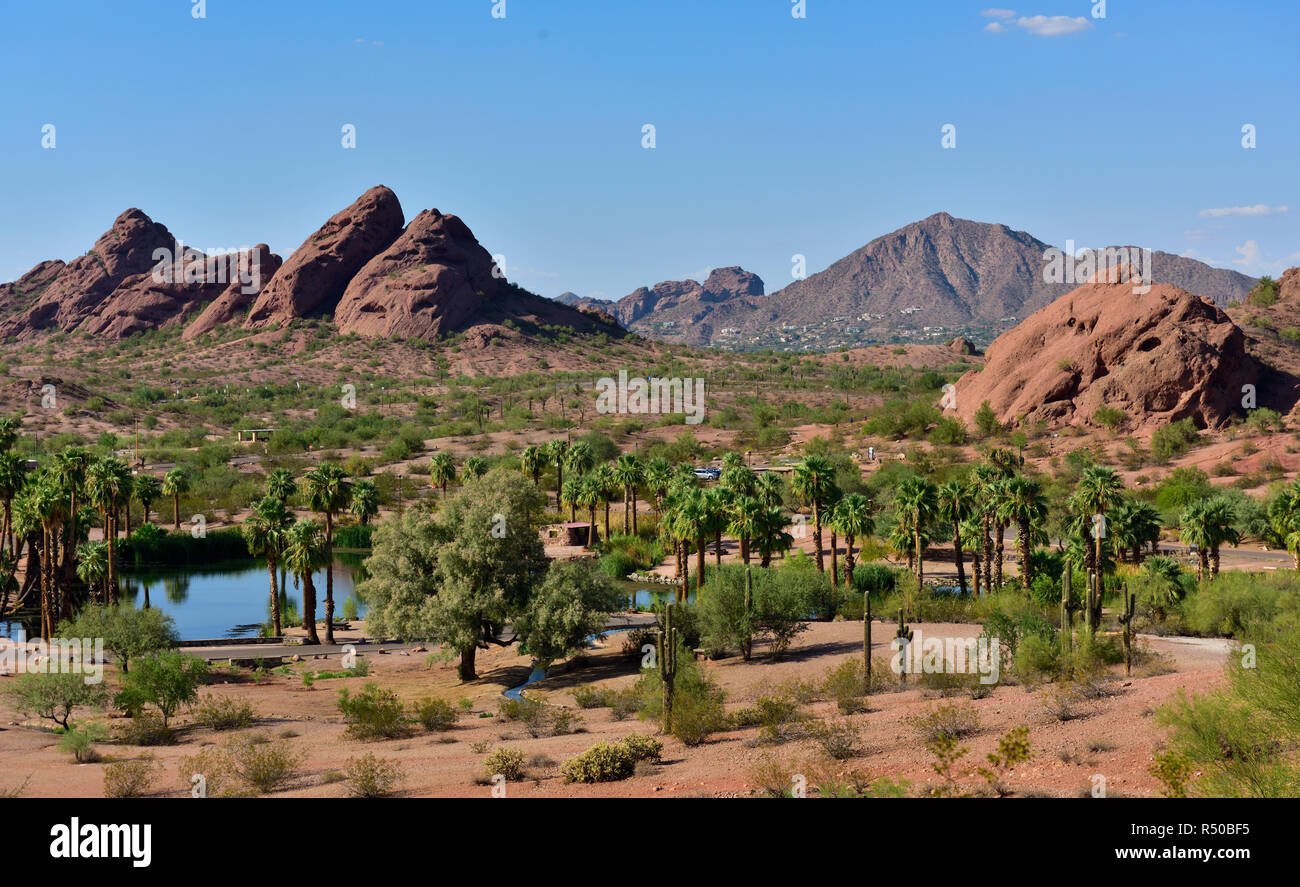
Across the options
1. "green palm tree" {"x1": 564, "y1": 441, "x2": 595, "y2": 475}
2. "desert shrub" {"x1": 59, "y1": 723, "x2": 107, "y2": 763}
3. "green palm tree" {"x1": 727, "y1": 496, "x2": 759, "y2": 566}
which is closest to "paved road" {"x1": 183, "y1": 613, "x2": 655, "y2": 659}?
"green palm tree" {"x1": 727, "y1": 496, "x2": 759, "y2": 566}

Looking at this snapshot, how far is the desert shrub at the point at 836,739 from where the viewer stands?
2153cm

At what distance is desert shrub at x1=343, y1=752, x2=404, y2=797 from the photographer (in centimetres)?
1964

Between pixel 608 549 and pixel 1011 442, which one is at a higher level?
pixel 1011 442

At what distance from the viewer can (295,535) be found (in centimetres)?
4397

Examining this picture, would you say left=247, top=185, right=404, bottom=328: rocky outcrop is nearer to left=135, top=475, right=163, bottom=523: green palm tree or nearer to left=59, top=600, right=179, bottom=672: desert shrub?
left=135, top=475, right=163, bottom=523: green palm tree

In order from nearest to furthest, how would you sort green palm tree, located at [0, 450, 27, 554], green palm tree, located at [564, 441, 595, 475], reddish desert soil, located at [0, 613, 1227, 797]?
reddish desert soil, located at [0, 613, 1227, 797]
green palm tree, located at [0, 450, 27, 554]
green palm tree, located at [564, 441, 595, 475]

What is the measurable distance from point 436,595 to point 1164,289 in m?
81.6

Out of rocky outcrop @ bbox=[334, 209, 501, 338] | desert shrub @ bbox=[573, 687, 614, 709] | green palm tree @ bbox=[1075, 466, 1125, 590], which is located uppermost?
rocky outcrop @ bbox=[334, 209, 501, 338]

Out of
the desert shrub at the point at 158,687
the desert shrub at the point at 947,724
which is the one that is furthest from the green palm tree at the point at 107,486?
the desert shrub at the point at 947,724

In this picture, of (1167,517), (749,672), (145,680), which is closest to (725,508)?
(749,672)

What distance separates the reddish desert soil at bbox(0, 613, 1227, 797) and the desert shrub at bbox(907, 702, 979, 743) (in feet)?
0.83

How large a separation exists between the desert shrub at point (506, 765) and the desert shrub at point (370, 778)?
1.78 m

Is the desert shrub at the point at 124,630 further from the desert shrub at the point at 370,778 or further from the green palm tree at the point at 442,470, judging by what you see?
the green palm tree at the point at 442,470
